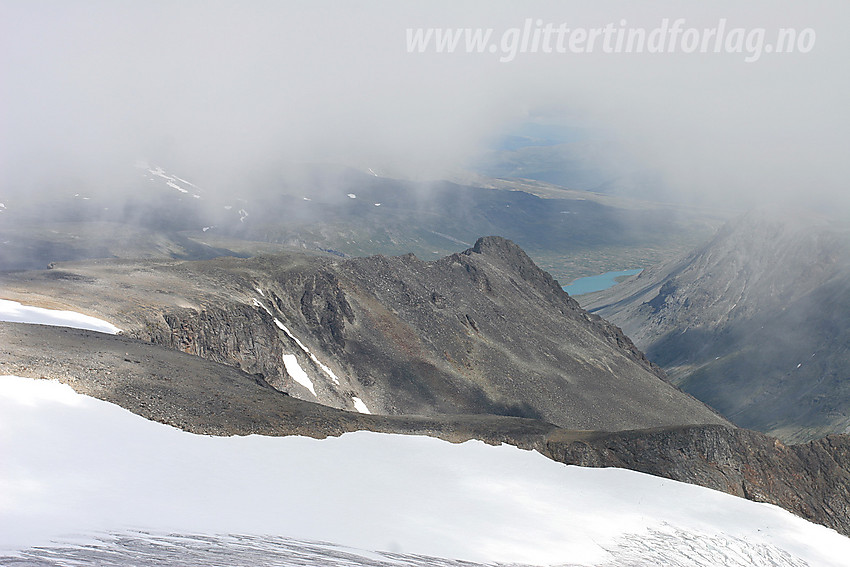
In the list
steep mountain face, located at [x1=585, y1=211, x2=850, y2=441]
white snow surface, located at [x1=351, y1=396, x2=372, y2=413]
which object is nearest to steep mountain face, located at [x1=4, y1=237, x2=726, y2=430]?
white snow surface, located at [x1=351, y1=396, x2=372, y2=413]

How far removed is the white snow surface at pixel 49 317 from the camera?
41812 millimetres

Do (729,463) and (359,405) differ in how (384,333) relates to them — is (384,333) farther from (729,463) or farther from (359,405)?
(729,463)

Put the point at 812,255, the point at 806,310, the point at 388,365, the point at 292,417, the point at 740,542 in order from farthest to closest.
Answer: the point at 812,255 < the point at 806,310 < the point at 388,365 < the point at 292,417 < the point at 740,542

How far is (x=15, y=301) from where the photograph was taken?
4547 cm

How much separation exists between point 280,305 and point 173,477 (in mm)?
54159

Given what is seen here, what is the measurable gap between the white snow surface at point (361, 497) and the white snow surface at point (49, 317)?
1773 cm

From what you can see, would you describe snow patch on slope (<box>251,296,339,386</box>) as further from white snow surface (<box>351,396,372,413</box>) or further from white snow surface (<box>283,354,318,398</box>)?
white snow surface (<box>283,354,318,398</box>)

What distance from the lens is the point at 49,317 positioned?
4366cm

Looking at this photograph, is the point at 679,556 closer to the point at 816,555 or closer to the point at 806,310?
the point at 816,555

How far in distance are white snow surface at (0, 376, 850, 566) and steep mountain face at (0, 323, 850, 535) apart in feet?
5.64

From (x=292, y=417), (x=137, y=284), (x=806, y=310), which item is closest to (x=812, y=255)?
(x=806, y=310)

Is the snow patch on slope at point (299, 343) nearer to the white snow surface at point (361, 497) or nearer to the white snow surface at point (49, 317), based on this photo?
the white snow surface at point (49, 317)

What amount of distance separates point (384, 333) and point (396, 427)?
42.5 meters

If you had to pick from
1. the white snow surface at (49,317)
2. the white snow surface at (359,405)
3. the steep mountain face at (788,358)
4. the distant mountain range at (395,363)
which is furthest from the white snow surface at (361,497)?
the steep mountain face at (788,358)
